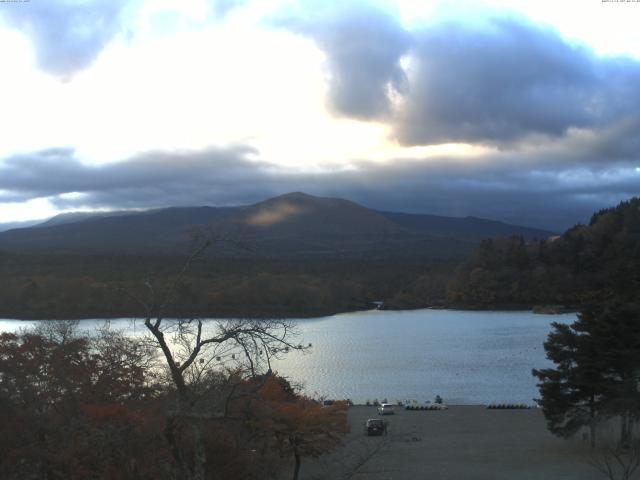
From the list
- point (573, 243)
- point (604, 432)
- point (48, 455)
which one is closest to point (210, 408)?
point (48, 455)

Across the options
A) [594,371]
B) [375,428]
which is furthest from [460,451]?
[594,371]

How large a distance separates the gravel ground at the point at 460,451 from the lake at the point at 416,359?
6590mm

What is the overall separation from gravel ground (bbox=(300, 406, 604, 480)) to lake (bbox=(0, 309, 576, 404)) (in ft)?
21.6

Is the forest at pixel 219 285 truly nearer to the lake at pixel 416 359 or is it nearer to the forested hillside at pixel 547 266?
the lake at pixel 416 359

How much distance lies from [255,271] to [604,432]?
2657 inches

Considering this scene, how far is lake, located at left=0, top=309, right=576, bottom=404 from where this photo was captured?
1478 inches

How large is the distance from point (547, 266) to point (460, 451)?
8142 cm

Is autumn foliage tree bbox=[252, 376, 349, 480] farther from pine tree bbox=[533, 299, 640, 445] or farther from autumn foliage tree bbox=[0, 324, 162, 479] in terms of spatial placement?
pine tree bbox=[533, 299, 640, 445]

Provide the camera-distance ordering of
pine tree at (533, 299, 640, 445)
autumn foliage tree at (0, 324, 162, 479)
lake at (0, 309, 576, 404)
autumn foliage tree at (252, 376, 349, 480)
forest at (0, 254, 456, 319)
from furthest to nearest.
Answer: forest at (0, 254, 456, 319) < lake at (0, 309, 576, 404) < pine tree at (533, 299, 640, 445) < autumn foliage tree at (252, 376, 349, 480) < autumn foliage tree at (0, 324, 162, 479)

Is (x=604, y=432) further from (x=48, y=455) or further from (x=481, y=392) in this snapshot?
(x=48, y=455)

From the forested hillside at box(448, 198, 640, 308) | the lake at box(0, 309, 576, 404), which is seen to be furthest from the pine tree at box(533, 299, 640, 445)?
the forested hillside at box(448, 198, 640, 308)

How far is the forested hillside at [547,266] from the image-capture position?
94875 millimetres

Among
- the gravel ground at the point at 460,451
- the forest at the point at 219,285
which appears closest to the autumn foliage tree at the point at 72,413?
the gravel ground at the point at 460,451

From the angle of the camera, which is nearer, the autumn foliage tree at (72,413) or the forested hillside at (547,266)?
the autumn foliage tree at (72,413)
